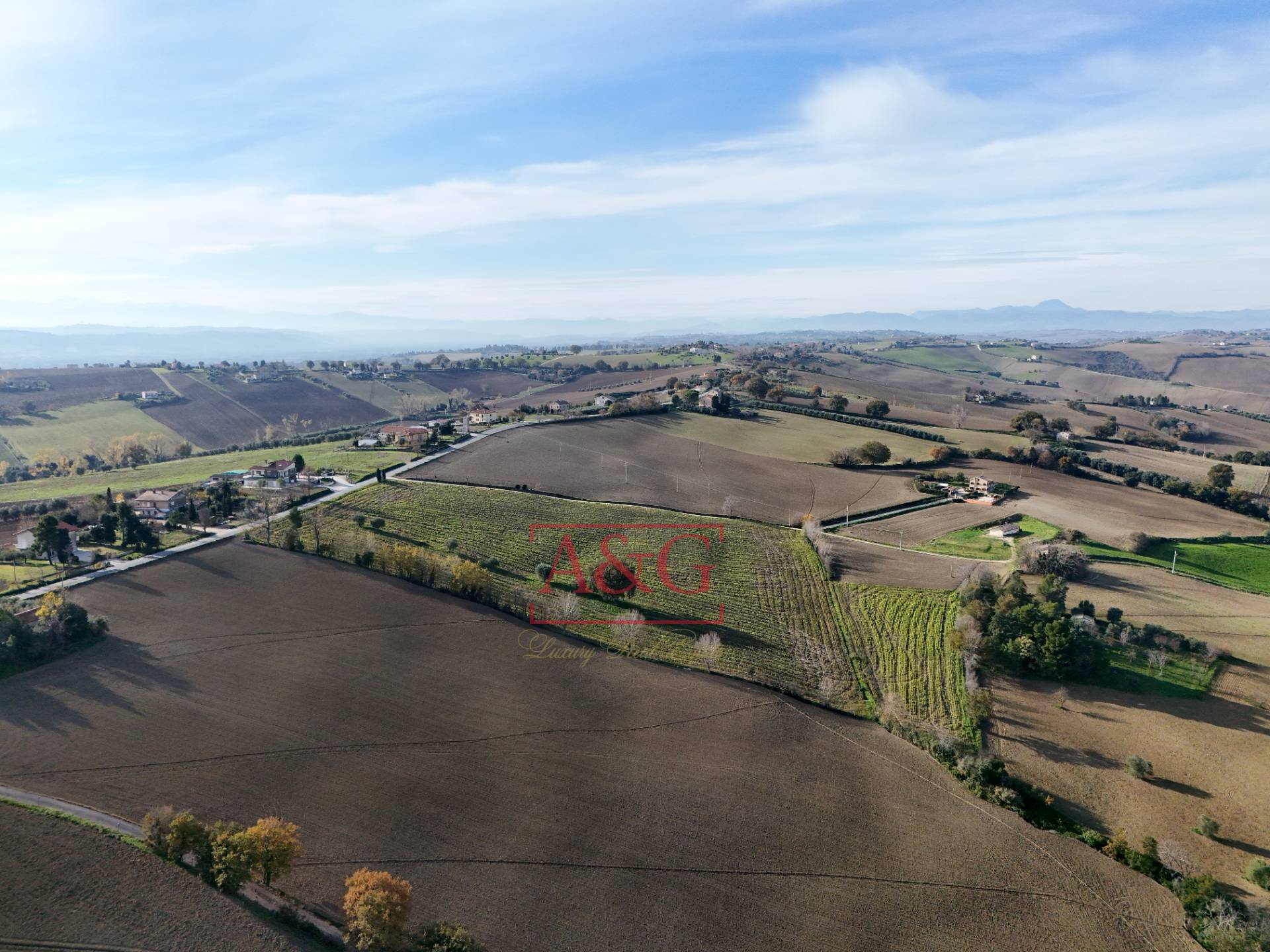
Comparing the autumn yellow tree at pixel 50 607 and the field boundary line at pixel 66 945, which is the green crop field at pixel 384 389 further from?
the field boundary line at pixel 66 945

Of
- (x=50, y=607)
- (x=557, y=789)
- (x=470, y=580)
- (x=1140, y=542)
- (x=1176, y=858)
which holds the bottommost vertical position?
(x=1176, y=858)

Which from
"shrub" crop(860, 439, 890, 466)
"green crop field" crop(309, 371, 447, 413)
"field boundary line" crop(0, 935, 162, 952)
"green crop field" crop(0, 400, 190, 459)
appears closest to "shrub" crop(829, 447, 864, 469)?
"shrub" crop(860, 439, 890, 466)

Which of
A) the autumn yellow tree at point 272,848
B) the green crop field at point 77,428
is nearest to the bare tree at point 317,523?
the autumn yellow tree at point 272,848

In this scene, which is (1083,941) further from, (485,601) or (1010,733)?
(485,601)

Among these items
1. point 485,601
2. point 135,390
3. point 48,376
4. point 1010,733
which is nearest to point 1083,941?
point 1010,733

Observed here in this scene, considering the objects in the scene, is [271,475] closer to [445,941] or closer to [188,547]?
[188,547]


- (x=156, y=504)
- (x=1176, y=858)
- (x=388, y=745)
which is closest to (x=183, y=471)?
(x=156, y=504)
